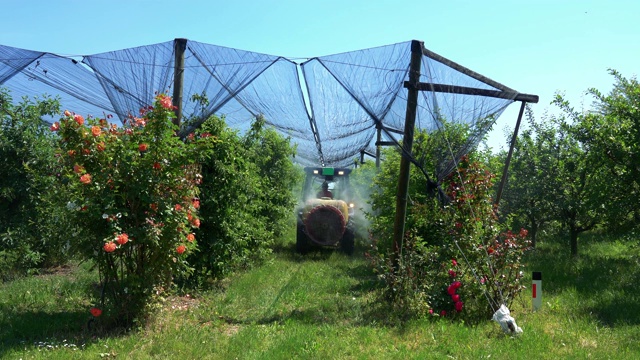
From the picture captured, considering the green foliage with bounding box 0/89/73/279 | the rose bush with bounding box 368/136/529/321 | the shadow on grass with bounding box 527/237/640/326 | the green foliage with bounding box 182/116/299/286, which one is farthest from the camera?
the green foliage with bounding box 0/89/73/279

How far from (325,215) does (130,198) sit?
7.58 metres

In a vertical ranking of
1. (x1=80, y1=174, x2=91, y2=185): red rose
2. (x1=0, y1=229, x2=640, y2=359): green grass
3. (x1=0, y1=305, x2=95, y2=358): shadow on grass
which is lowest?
(x1=0, y1=305, x2=95, y2=358): shadow on grass

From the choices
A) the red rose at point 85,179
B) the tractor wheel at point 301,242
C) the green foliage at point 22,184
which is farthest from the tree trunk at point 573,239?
the red rose at point 85,179

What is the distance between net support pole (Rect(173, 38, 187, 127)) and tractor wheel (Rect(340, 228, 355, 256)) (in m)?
6.92

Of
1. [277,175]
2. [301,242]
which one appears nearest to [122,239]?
[301,242]

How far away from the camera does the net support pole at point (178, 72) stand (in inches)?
295

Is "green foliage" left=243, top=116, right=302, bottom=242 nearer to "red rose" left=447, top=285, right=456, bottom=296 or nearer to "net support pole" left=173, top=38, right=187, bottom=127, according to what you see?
"net support pole" left=173, top=38, right=187, bottom=127

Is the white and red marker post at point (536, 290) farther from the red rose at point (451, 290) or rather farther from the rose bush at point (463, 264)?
the red rose at point (451, 290)

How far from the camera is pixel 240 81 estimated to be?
7703 millimetres

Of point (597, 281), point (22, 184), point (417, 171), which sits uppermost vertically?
point (417, 171)

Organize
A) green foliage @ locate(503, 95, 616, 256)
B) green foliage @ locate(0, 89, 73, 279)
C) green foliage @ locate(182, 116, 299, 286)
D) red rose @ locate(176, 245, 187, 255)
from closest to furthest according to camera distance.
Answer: red rose @ locate(176, 245, 187, 255), green foliage @ locate(182, 116, 299, 286), green foliage @ locate(0, 89, 73, 279), green foliage @ locate(503, 95, 616, 256)

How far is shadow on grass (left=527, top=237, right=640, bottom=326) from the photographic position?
24.4ft

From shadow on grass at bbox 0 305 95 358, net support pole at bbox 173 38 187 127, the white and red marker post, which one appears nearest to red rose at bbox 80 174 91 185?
shadow on grass at bbox 0 305 95 358

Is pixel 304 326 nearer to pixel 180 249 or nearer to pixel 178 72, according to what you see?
pixel 180 249
